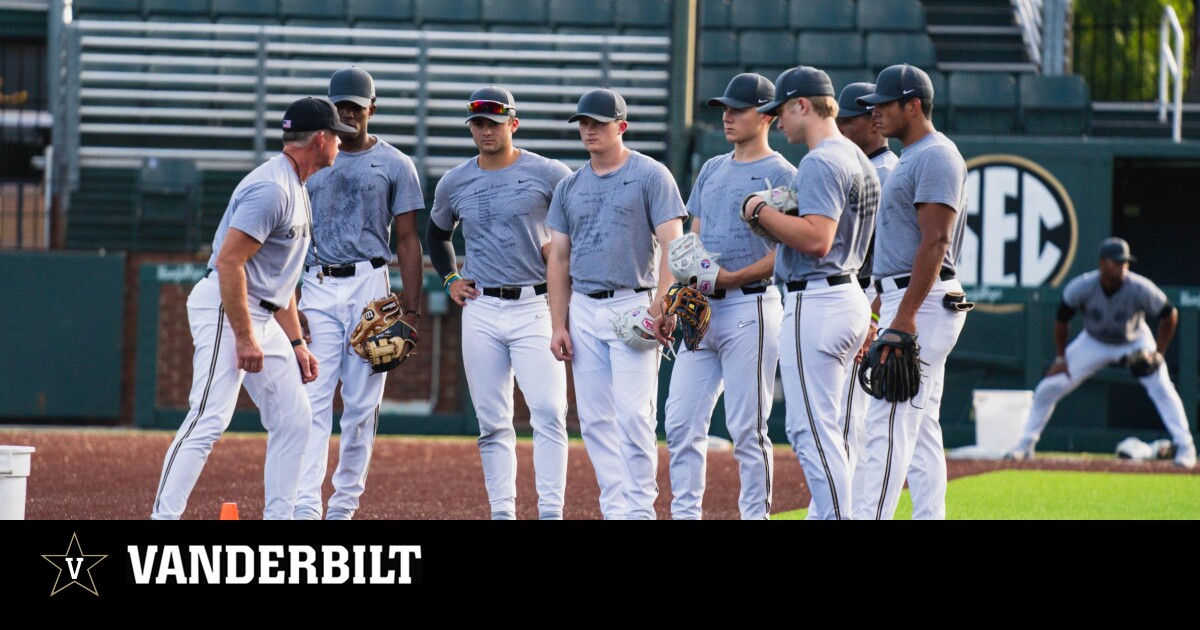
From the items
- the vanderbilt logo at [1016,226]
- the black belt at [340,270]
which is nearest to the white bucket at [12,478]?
the black belt at [340,270]

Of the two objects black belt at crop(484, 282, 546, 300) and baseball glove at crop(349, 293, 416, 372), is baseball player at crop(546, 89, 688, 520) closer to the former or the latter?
black belt at crop(484, 282, 546, 300)

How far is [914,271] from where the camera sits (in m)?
4.98

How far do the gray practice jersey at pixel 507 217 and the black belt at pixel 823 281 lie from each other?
3.94 feet

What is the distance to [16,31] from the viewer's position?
16469mm

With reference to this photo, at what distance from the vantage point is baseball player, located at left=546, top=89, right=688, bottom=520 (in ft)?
18.0

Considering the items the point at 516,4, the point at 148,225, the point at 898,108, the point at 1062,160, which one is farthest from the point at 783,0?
the point at 898,108

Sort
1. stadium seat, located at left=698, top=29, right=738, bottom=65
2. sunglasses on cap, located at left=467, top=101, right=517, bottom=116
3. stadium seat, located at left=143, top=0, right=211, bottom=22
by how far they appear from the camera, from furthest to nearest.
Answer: stadium seat, located at left=143, top=0, right=211, bottom=22
stadium seat, located at left=698, top=29, right=738, bottom=65
sunglasses on cap, located at left=467, top=101, right=517, bottom=116

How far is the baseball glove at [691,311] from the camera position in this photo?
17.5 ft

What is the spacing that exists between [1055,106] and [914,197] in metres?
10.1

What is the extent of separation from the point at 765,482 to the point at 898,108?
1.48 meters

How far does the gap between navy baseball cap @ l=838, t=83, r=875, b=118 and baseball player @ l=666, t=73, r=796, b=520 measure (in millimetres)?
625

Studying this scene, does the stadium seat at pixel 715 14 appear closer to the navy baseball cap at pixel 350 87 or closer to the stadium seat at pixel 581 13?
the stadium seat at pixel 581 13

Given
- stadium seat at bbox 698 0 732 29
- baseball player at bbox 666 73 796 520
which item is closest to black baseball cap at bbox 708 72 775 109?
baseball player at bbox 666 73 796 520
